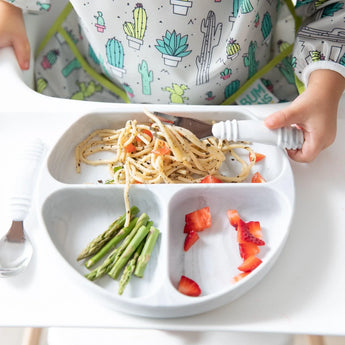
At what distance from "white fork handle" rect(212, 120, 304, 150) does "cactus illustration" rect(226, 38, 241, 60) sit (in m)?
0.28

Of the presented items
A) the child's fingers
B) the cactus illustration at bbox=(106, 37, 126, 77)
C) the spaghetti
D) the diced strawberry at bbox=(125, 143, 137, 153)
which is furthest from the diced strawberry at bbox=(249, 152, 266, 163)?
the child's fingers

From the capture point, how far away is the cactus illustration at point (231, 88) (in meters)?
1.06

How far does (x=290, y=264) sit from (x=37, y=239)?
16.2 inches

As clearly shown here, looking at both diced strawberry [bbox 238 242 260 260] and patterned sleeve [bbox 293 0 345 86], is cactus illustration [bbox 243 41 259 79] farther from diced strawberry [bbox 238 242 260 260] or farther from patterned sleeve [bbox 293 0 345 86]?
diced strawberry [bbox 238 242 260 260]

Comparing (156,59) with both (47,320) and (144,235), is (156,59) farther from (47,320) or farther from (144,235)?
(47,320)

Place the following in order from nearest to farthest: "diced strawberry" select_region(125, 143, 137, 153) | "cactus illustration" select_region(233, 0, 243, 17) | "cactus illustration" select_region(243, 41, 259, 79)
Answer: "diced strawberry" select_region(125, 143, 137, 153) → "cactus illustration" select_region(233, 0, 243, 17) → "cactus illustration" select_region(243, 41, 259, 79)

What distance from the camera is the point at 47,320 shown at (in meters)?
0.58

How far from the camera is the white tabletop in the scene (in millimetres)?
589

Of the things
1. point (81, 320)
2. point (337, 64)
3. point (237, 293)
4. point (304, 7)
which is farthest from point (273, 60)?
point (81, 320)

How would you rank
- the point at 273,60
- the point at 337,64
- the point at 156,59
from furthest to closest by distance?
the point at 273,60 < the point at 156,59 < the point at 337,64

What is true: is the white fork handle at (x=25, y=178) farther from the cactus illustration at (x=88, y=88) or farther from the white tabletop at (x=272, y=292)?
the cactus illustration at (x=88, y=88)

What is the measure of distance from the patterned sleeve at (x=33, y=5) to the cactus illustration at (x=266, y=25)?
53 cm

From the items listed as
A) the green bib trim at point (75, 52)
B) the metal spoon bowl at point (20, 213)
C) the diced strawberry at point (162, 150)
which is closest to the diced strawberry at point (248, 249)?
the diced strawberry at point (162, 150)

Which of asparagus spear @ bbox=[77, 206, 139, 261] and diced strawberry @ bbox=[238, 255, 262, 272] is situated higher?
diced strawberry @ bbox=[238, 255, 262, 272]
